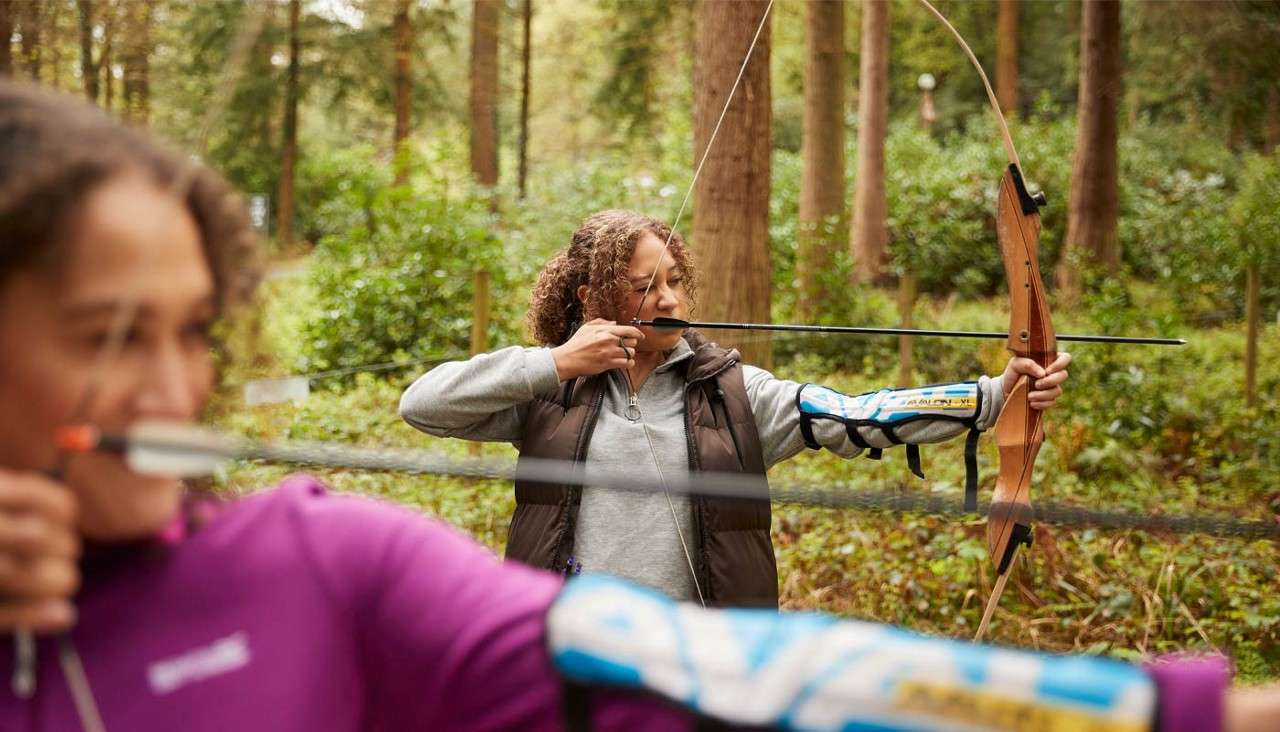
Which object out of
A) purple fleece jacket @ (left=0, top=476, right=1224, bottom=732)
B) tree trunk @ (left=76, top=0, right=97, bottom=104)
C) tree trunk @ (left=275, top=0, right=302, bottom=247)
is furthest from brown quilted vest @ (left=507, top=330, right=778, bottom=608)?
tree trunk @ (left=275, top=0, right=302, bottom=247)

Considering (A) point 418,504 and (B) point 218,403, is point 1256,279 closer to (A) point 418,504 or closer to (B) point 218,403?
(A) point 418,504

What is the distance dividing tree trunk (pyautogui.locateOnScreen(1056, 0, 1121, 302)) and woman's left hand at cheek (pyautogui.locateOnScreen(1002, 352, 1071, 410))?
722 cm

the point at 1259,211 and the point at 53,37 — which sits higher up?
the point at 53,37

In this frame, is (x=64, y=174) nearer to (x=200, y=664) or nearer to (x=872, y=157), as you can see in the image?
(x=200, y=664)

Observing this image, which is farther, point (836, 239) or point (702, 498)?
point (836, 239)

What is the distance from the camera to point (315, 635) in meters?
0.76

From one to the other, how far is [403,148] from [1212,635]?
6.38 metres

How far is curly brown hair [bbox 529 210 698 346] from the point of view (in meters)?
2.37

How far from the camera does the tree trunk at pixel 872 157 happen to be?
450 inches

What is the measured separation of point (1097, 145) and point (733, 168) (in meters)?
5.96

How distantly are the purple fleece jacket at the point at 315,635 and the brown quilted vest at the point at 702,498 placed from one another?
4.23ft

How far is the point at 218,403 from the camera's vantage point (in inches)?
41.2

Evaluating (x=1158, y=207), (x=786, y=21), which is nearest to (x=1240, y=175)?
(x=1158, y=207)

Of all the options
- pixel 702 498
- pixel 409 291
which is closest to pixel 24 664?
pixel 702 498
